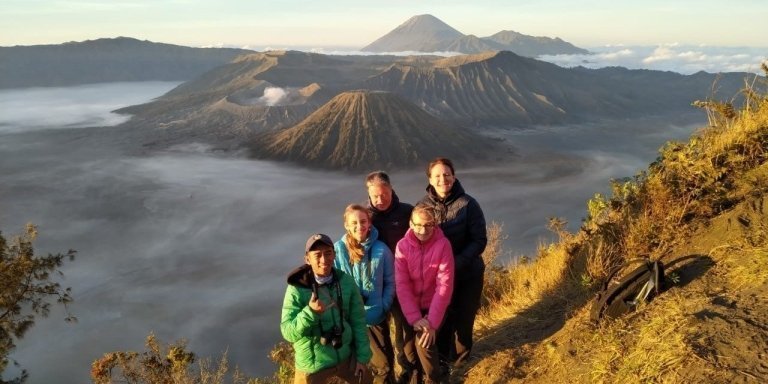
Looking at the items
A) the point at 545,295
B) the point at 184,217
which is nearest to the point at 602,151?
the point at 184,217

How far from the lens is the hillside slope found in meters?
2.52

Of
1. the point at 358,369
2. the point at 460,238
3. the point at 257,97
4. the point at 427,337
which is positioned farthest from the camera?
the point at 257,97

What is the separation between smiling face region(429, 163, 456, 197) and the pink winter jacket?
0.36m

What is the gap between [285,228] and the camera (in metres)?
57.0

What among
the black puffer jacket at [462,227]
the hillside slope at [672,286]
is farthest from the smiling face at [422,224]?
the hillside slope at [672,286]

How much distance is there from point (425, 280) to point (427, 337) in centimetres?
40

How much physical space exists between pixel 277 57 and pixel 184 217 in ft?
277

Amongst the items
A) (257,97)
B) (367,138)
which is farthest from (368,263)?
(257,97)

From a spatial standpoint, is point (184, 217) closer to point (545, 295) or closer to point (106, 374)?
point (106, 374)

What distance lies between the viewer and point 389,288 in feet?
11.7

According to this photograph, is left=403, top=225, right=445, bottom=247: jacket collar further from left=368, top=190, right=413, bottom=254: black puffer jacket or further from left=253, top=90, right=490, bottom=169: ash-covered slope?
left=253, top=90, right=490, bottom=169: ash-covered slope

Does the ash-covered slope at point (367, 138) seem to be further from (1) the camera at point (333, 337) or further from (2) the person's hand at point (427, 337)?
(1) the camera at point (333, 337)

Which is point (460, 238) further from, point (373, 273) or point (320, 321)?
point (320, 321)

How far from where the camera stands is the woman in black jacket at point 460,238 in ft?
12.2
